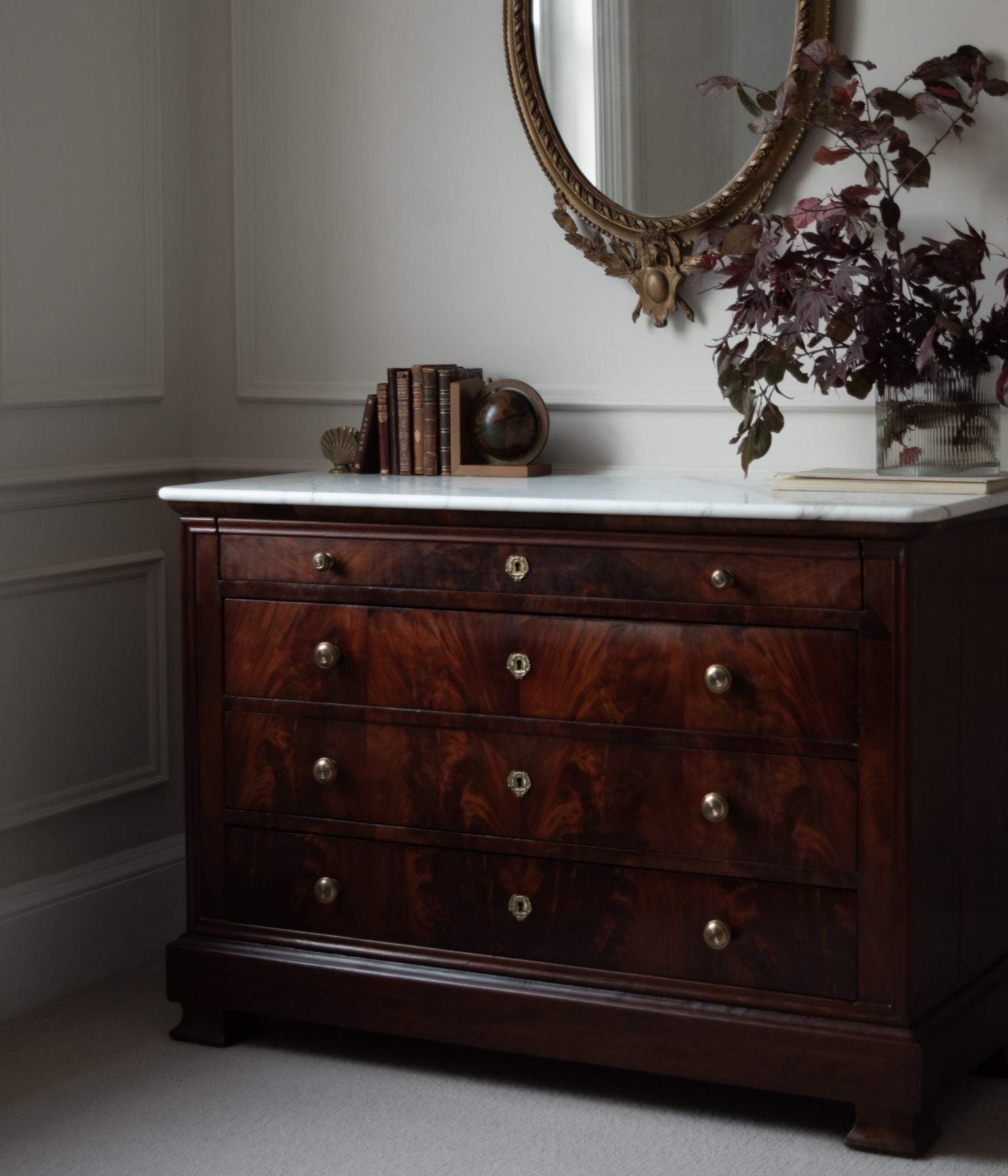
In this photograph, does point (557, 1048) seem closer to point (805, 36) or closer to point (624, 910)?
point (624, 910)

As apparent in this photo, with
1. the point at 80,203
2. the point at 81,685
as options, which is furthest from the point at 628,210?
the point at 81,685

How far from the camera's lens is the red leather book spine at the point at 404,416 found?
2953 mm

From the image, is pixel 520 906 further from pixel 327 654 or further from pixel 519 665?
pixel 327 654

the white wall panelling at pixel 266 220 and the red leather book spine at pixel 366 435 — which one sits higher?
the white wall panelling at pixel 266 220

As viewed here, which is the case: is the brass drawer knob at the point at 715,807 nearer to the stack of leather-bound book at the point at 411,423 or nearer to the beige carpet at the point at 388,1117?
the beige carpet at the point at 388,1117

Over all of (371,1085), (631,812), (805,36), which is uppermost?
(805,36)

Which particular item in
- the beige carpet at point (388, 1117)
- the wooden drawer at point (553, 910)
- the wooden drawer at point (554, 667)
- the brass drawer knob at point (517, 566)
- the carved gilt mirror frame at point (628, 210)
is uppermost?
the carved gilt mirror frame at point (628, 210)

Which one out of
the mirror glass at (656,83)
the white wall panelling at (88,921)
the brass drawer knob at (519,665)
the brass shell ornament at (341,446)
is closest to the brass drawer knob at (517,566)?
the brass drawer knob at (519,665)

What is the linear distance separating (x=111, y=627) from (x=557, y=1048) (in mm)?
1341

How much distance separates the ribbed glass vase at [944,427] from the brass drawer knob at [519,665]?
2.16ft

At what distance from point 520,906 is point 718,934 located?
34cm

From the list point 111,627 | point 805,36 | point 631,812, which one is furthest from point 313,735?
point 805,36

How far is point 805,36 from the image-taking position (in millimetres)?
2707

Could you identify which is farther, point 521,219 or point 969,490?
point 521,219
